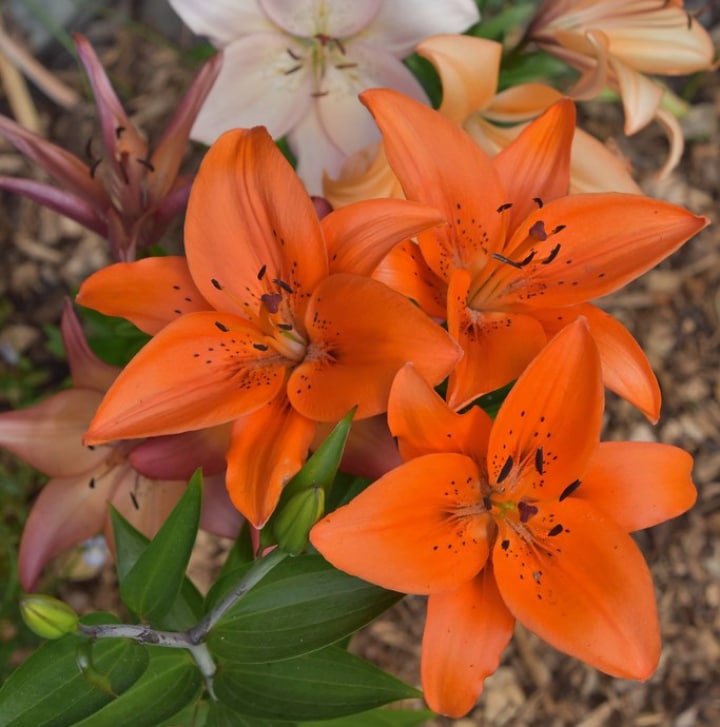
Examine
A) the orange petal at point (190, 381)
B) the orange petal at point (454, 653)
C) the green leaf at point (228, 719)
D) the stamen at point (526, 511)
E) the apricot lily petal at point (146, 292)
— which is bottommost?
the green leaf at point (228, 719)

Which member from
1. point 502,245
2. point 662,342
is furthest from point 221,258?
point 662,342

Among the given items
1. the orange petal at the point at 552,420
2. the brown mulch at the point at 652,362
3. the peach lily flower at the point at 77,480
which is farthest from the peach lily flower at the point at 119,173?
the brown mulch at the point at 652,362

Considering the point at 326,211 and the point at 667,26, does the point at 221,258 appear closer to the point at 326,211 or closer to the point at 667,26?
the point at 326,211

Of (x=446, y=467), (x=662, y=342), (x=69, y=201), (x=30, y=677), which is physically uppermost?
(x=69, y=201)

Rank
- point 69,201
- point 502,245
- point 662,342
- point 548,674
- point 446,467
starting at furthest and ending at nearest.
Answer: point 662,342 → point 548,674 → point 69,201 → point 502,245 → point 446,467

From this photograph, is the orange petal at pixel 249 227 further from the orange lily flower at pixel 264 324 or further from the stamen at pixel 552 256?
the stamen at pixel 552 256
